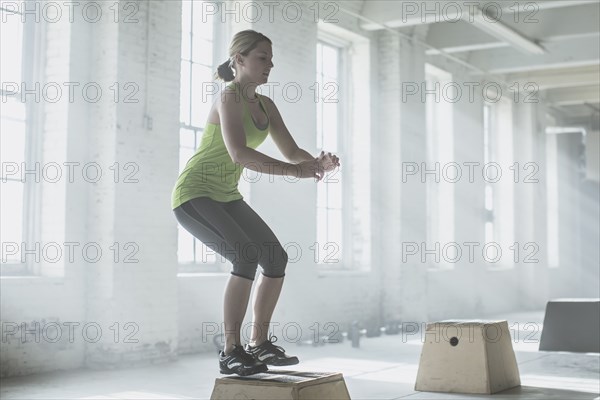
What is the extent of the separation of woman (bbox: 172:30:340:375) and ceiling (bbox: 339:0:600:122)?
22.2ft

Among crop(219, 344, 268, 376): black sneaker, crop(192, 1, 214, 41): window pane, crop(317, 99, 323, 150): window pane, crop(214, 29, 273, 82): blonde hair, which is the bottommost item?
crop(219, 344, 268, 376): black sneaker

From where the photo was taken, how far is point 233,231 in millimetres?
3578

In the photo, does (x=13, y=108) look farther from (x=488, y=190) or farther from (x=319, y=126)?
(x=488, y=190)

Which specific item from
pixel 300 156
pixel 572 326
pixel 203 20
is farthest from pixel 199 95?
pixel 300 156

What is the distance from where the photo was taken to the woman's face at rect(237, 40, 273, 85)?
3.72 meters

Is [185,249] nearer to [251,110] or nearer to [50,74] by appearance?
[50,74]

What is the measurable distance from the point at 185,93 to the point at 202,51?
550 millimetres

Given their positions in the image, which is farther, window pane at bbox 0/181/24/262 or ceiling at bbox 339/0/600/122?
ceiling at bbox 339/0/600/122

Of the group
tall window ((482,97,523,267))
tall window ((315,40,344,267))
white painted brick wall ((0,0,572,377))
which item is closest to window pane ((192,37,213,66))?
white painted brick wall ((0,0,572,377))

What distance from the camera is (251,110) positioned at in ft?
12.3

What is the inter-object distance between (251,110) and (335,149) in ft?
24.6

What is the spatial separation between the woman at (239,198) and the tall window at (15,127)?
148 inches

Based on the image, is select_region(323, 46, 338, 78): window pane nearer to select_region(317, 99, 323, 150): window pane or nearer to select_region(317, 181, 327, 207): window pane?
select_region(317, 99, 323, 150): window pane

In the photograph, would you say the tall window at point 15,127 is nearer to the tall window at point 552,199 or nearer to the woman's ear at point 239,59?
the woman's ear at point 239,59
